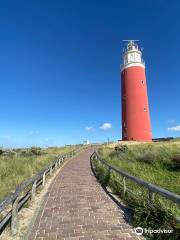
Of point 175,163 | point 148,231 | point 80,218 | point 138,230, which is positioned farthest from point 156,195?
point 175,163

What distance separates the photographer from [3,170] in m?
14.6

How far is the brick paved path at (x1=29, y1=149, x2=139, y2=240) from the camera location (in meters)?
5.56

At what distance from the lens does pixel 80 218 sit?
6.67 meters

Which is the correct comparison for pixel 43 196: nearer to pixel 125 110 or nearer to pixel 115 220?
pixel 115 220

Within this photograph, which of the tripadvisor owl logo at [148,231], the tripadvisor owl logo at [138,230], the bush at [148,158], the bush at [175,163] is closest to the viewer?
the tripadvisor owl logo at [148,231]

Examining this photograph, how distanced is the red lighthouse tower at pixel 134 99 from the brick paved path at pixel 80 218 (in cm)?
3057

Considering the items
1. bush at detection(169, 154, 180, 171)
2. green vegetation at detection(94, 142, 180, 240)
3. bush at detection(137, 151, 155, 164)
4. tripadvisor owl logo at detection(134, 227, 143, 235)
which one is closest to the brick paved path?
tripadvisor owl logo at detection(134, 227, 143, 235)

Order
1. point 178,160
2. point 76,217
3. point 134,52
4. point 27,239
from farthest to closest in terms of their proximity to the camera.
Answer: point 134,52 → point 178,160 → point 76,217 → point 27,239

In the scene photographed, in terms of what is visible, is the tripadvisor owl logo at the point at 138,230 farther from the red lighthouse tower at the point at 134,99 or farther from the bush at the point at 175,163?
the red lighthouse tower at the point at 134,99

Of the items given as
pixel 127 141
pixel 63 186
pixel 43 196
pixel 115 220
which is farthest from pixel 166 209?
pixel 127 141

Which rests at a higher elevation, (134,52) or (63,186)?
(134,52)

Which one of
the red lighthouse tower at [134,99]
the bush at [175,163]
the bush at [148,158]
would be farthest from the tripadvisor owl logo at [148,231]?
the red lighthouse tower at [134,99]

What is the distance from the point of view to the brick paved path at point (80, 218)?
18.2 feet

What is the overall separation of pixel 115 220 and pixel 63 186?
214 inches
